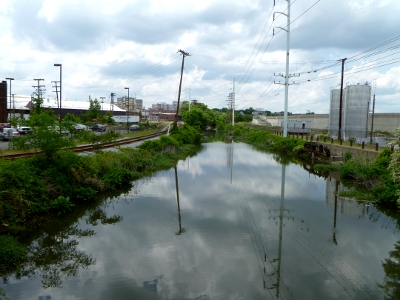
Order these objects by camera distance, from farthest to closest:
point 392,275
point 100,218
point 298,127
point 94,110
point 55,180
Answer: point 94,110
point 298,127
point 55,180
point 100,218
point 392,275

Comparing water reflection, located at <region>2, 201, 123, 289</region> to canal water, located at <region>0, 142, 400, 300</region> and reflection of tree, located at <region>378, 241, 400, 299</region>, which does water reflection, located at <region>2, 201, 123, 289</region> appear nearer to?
canal water, located at <region>0, 142, 400, 300</region>

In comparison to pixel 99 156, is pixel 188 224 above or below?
below

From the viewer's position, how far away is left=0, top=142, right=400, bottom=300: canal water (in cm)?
767

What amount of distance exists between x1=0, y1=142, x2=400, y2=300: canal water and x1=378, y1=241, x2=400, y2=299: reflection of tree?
3 centimetres

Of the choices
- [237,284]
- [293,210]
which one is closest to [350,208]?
[293,210]

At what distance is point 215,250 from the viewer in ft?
31.7

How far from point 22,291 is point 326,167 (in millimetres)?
22055

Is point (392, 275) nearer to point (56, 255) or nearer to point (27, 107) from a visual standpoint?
point (56, 255)

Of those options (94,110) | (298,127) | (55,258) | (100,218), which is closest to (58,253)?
(55,258)

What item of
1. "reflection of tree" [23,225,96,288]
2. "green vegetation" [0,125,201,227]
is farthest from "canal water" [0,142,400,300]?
"green vegetation" [0,125,201,227]

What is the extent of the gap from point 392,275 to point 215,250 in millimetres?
4347

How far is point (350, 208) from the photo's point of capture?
14.2 metres

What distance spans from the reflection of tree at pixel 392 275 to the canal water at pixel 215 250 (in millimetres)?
26

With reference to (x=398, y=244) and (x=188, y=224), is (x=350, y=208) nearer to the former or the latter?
(x=398, y=244)
